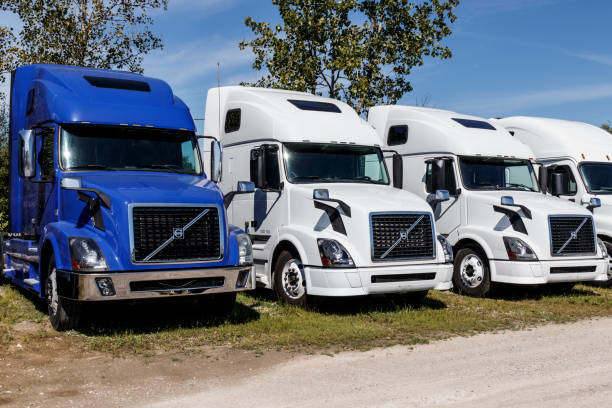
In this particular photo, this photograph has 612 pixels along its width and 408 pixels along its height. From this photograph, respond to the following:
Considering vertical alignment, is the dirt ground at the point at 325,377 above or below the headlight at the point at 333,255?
below

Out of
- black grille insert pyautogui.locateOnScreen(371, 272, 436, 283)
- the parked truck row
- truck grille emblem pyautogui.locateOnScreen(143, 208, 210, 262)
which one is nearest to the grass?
the parked truck row

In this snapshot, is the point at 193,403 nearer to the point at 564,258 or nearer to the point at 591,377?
the point at 591,377

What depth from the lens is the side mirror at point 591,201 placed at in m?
13.6

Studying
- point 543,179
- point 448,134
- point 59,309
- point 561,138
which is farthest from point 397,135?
point 59,309

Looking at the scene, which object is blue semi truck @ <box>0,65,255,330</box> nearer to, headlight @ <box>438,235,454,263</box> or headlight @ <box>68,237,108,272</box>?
headlight @ <box>68,237,108,272</box>

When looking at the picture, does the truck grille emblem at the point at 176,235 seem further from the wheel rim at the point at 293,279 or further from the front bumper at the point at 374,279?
the wheel rim at the point at 293,279

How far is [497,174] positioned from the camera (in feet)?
44.0

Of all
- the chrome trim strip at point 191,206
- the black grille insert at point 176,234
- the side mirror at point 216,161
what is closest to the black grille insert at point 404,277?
the chrome trim strip at point 191,206

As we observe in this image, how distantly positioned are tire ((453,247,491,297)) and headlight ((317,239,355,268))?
3.48 metres

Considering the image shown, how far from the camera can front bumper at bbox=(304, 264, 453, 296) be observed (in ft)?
32.7

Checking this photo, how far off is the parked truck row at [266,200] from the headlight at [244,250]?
0.8 inches

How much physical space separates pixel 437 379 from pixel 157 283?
138 inches

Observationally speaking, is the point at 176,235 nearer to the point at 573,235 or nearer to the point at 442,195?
the point at 442,195

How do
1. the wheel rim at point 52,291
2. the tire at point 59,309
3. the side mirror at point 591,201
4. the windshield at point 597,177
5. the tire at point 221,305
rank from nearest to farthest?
the tire at point 59,309
the wheel rim at point 52,291
the tire at point 221,305
the side mirror at point 591,201
the windshield at point 597,177
